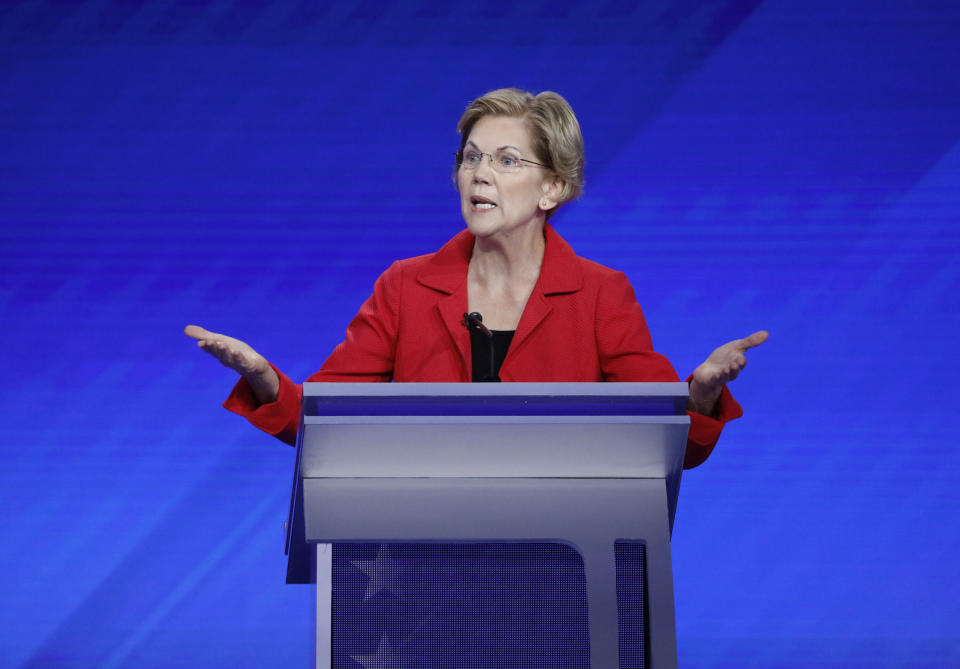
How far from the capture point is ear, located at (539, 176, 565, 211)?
228 centimetres

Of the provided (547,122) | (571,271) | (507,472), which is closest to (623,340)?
(571,271)

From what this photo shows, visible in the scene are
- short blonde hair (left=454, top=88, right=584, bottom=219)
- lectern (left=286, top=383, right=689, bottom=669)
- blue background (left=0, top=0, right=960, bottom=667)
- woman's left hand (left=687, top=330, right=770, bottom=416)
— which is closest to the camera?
lectern (left=286, top=383, right=689, bottom=669)

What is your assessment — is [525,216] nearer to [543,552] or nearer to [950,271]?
[543,552]

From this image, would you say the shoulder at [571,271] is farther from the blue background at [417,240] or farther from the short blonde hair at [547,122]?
the blue background at [417,240]

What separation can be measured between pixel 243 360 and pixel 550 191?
80 cm

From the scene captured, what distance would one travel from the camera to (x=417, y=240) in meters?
3.57

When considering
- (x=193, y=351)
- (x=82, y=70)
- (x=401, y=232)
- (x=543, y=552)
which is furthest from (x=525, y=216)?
(x=82, y=70)

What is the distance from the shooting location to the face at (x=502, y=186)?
2197mm

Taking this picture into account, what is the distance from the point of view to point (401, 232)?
11.8 ft

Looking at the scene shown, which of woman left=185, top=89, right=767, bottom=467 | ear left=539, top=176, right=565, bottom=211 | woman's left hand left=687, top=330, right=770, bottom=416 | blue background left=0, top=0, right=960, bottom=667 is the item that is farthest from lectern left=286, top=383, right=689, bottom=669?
blue background left=0, top=0, right=960, bottom=667

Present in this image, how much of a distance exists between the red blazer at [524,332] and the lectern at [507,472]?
622 millimetres

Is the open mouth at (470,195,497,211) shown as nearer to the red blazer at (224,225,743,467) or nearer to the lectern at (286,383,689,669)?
the red blazer at (224,225,743,467)

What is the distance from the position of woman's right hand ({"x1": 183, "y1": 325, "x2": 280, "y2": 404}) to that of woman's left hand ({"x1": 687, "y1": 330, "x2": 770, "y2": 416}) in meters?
0.62

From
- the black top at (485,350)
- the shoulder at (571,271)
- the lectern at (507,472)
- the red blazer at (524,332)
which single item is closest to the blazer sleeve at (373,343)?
the red blazer at (524,332)
